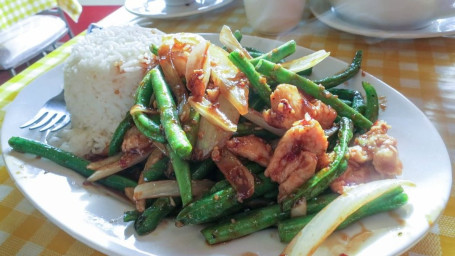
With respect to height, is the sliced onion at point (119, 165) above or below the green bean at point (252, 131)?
below

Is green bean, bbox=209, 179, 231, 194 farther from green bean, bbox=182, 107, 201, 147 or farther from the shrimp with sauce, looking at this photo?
the shrimp with sauce

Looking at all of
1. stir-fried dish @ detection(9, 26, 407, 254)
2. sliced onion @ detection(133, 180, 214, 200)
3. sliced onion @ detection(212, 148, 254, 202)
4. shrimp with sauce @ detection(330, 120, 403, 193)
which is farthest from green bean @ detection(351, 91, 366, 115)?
sliced onion @ detection(133, 180, 214, 200)

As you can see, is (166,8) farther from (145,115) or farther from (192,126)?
(192,126)

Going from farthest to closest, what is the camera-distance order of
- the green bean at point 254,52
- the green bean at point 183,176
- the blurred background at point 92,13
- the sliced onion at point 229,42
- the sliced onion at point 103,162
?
the blurred background at point 92,13, the green bean at point 254,52, the sliced onion at point 229,42, the sliced onion at point 103,162, the green bean at point 183,176

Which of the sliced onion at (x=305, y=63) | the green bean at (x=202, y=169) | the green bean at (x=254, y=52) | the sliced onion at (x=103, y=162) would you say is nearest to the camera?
the green bean at (x=202, y=169)

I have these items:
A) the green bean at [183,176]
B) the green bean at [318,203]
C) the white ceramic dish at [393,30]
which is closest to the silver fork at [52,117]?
the green bean at [183,176]

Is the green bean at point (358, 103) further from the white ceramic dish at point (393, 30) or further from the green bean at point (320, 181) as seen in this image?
the white ceramic dish at point (393, 30)

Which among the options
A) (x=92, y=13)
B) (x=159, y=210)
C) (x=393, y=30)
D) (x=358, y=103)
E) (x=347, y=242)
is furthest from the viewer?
(x=92, y=13)

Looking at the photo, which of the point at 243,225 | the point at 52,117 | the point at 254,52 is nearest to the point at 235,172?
the point at 243,225
